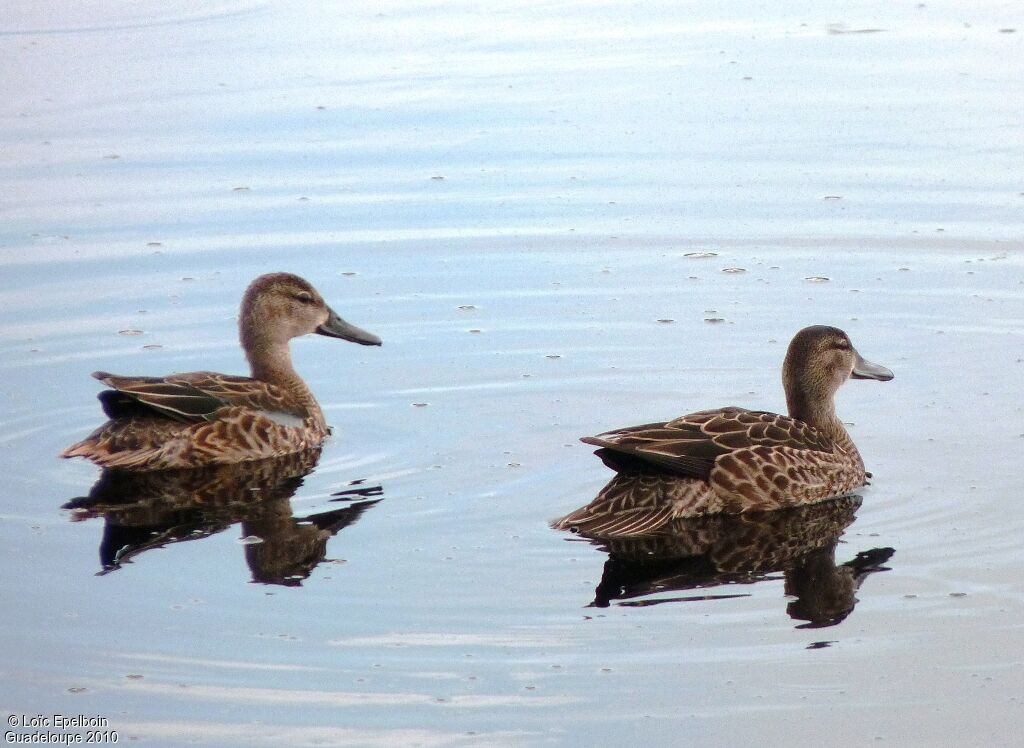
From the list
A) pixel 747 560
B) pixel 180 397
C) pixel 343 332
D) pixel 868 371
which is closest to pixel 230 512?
pixel 180 397

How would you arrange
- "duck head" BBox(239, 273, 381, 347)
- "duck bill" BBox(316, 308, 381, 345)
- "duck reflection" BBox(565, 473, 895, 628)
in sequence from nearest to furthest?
"duck reflection" BBox(565, 473, 895, 628) < "duck head" BBox(239, 273, 381, 347) < "duck bill" BBox(316, 308, 381, 345)

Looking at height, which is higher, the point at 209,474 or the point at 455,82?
the point at 455,82

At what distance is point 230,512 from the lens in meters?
9.02

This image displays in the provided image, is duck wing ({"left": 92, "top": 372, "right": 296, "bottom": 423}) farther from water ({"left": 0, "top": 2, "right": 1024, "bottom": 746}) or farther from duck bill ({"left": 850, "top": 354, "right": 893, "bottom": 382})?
duck bill ({"left": 850, "top": 354, "right": 893, "bottom": 382})

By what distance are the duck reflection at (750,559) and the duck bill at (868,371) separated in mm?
1041

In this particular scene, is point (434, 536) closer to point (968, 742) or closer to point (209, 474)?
point (209, 474)

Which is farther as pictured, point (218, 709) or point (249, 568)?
point (249, 568)

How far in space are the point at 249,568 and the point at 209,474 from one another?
1884 millimetres

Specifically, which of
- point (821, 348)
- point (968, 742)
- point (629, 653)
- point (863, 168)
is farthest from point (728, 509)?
point (863, 168)

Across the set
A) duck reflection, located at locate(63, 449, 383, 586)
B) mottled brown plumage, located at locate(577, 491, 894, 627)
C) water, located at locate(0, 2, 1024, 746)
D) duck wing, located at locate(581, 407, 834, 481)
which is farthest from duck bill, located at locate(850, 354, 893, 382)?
duck reflection, located at locate(63, 449, 383, 586)

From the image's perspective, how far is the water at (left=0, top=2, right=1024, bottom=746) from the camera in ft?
22.2

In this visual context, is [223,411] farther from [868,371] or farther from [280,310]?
[868,371]

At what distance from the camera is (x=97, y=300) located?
12.5 m

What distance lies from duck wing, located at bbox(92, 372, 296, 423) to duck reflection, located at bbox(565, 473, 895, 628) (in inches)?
101
